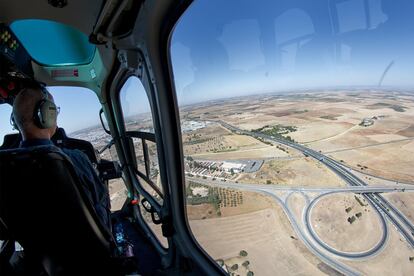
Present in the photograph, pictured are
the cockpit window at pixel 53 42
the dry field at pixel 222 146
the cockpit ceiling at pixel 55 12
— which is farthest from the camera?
the cockpit window at pixel 53 42

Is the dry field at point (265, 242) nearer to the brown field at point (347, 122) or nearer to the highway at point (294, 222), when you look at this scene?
the highway at point (294, 222)

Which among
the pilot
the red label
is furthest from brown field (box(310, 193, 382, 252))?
the red label

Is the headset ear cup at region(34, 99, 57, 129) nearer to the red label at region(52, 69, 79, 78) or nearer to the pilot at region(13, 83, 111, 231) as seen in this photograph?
the pilot at region(13, 83, 111, 231)

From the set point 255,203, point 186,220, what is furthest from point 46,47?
point 255,203

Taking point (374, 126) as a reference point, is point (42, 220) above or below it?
below

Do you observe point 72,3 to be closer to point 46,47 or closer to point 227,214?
point 46,47

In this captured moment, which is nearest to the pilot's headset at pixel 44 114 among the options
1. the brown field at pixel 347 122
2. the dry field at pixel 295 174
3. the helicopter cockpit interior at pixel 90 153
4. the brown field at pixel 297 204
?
the helicopter cockpit interior at pixel 90 153
